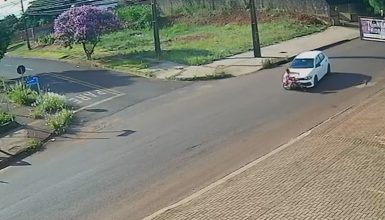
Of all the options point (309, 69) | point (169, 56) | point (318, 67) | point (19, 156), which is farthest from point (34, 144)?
point (169, 56)

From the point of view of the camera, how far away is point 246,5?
1859 inches

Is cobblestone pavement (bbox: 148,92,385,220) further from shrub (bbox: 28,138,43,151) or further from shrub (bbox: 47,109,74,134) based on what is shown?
shrub (bbox: 47,109,74,134)

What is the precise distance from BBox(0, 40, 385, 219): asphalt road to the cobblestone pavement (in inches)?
46.5

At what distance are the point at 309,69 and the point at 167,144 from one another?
8504mm

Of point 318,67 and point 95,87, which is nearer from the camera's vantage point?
point 318,67

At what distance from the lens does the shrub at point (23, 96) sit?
3014cm

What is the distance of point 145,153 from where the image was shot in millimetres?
19594

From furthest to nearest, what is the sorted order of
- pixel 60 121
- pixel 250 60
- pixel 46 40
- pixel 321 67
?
pixel 46 40 < pixel 250 60 < pixel 321 67 < pixel 60 121

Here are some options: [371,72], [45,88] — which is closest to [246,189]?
[371,72]

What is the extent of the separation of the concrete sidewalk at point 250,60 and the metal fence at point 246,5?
4.86m

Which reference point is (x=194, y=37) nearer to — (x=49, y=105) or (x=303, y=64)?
(x=49, y=105)

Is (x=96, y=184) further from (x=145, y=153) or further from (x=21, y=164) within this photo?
(x=21, y=164)

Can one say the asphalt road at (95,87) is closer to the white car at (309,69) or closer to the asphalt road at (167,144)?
the asphalt road at (167,144)

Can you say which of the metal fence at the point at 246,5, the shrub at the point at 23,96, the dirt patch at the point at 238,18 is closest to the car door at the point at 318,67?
the shrub at the point at 23,96
